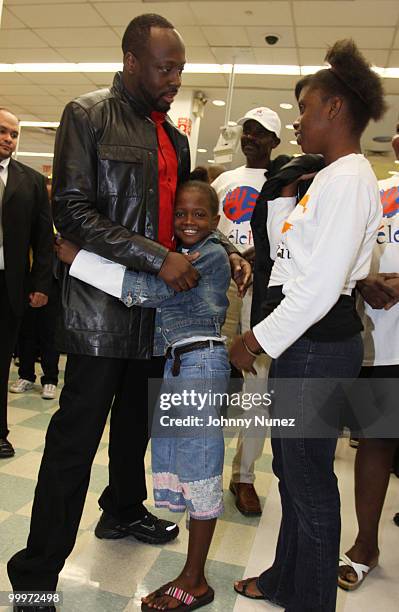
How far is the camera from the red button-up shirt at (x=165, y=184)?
1.54 metres

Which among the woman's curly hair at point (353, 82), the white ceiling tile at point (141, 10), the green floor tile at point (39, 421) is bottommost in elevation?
the green floor tile at point (39, 421)

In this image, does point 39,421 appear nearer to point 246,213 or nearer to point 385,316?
point 246,213

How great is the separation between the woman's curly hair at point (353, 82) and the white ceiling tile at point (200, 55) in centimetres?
519

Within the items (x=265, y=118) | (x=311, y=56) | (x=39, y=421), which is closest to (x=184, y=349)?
(x=265, y=118)

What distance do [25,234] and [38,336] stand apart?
145 cm

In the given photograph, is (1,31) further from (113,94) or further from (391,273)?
(391,273)

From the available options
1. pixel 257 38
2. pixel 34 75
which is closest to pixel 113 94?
pixel 257 38

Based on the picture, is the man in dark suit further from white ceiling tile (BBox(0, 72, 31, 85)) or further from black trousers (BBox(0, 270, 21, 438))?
white ceiling tile (BBox(0, 72, 31, 85))

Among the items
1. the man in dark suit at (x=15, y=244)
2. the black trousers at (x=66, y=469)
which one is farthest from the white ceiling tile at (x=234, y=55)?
the black trousers at (x=66, y=469)

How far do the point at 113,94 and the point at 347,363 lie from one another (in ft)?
3.18

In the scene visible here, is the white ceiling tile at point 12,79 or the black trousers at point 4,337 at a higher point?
the white ceiling tile at point 12,79

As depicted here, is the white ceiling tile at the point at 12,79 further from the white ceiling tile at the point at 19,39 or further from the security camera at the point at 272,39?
the security camera at the point at 272,39

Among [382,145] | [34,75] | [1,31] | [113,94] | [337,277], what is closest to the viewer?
[337,277]

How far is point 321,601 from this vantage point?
48.8 inches
